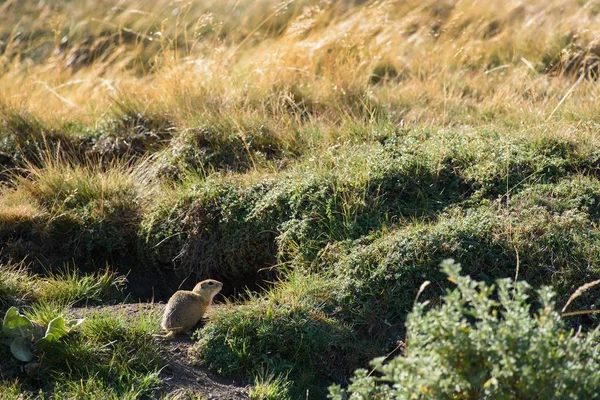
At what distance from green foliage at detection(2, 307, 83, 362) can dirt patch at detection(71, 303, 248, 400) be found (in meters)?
0.39

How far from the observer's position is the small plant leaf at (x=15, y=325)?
4621mm

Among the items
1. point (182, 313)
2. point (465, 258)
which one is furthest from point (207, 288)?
point (465, 258)

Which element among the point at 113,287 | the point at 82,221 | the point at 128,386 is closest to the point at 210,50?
the point at 82,221

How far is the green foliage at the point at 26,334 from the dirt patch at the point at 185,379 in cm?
A: 39

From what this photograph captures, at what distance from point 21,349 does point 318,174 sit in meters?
2.35

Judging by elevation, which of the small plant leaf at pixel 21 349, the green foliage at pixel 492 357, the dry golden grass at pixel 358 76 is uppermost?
the green foliage at pixel 492 357

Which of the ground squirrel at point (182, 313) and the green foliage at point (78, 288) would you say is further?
the green foliage at point (78, 288)


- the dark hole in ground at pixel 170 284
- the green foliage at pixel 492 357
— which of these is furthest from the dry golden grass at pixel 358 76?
the green foliage at pixel 492 357

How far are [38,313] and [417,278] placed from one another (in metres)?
2.35

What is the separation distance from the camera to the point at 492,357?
336cm

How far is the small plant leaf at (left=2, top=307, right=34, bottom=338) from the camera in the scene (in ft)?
15.2

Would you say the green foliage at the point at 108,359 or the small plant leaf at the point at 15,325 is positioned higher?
the small plant leaf at the point at 15,325

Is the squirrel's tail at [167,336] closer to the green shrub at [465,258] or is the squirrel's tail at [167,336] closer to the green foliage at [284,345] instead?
the green foliage at [284,345]

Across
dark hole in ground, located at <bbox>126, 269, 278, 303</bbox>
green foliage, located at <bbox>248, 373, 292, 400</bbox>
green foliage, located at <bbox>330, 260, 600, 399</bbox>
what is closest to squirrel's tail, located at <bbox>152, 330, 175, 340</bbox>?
green foliage, located at <bbox>248, 373, 292, 400</bbox>
